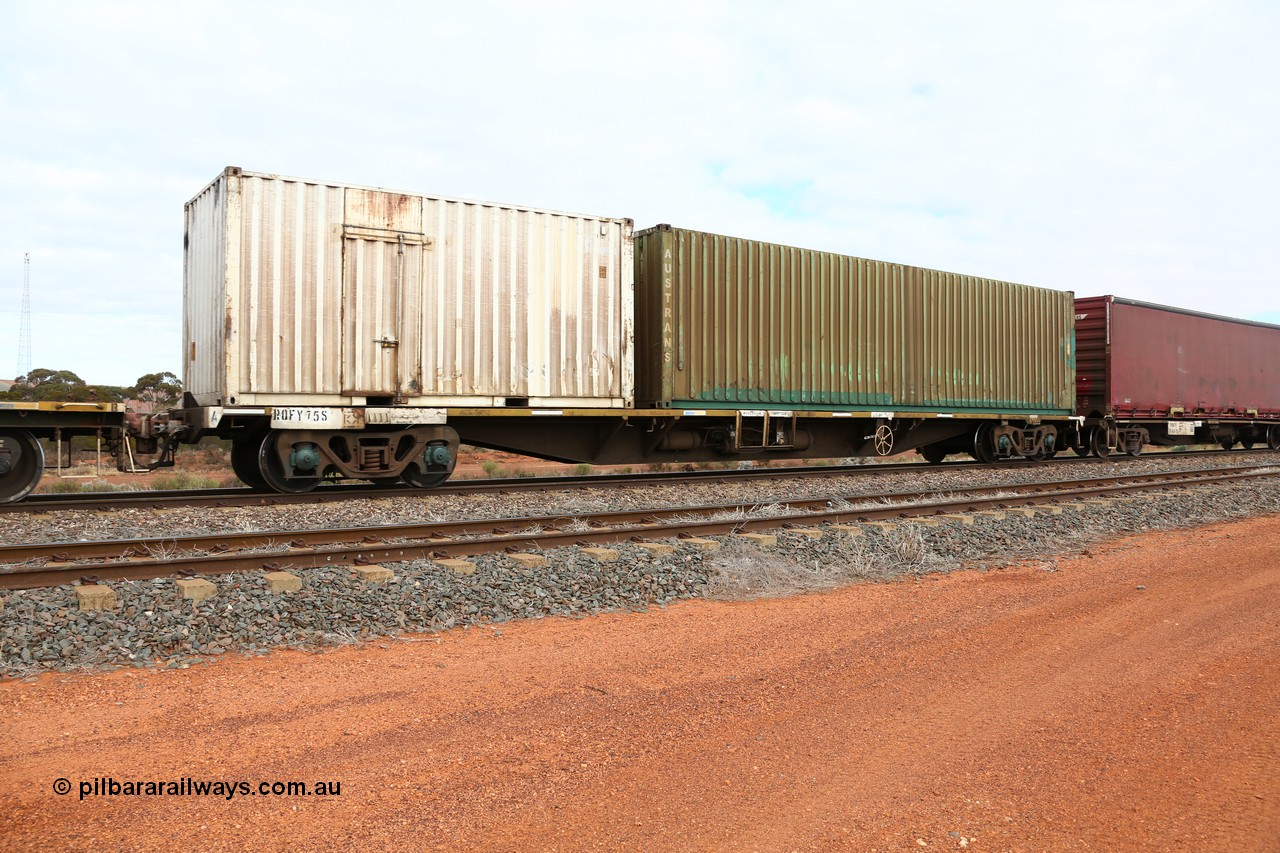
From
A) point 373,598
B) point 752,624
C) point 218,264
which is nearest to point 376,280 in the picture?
point 218,264

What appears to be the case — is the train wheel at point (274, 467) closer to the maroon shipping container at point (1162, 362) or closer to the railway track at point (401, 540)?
the railway track at point (401, 540)

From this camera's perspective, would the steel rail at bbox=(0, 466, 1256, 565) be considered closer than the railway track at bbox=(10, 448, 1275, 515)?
Yes

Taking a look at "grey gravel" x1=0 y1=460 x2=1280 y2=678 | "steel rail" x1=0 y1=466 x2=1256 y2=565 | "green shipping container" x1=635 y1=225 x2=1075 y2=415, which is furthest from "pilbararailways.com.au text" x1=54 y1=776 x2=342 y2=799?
"green shipping container" x1=635 y1=225 x2=1075 y2=415

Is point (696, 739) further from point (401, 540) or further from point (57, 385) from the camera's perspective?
point (57, 385)

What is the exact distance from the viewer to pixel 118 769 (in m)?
3.26

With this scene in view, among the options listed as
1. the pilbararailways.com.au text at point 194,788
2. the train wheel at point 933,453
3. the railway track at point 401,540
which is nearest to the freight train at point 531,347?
the train wheel at point 933,453

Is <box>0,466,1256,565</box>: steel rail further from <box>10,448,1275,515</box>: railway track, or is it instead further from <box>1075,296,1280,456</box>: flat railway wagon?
<box>1075,296,1280,456</box>: flat railway wagon

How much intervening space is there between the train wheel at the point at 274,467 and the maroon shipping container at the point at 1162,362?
16.5 metres

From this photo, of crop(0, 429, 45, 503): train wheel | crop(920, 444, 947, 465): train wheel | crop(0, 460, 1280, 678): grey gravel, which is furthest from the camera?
crop(920, 444, 947, 465): train wheel

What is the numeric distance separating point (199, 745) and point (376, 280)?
763 centimetres

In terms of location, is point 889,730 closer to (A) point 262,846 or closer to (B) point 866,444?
(A) point 262,846

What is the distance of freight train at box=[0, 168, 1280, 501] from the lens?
9828 mm

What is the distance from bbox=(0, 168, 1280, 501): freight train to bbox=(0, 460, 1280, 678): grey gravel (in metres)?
1.72

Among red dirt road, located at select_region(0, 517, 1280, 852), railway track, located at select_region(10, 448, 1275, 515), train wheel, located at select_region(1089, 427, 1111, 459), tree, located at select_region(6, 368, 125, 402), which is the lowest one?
red dirt road, located at select_region(0, 517, 1280, 852)
